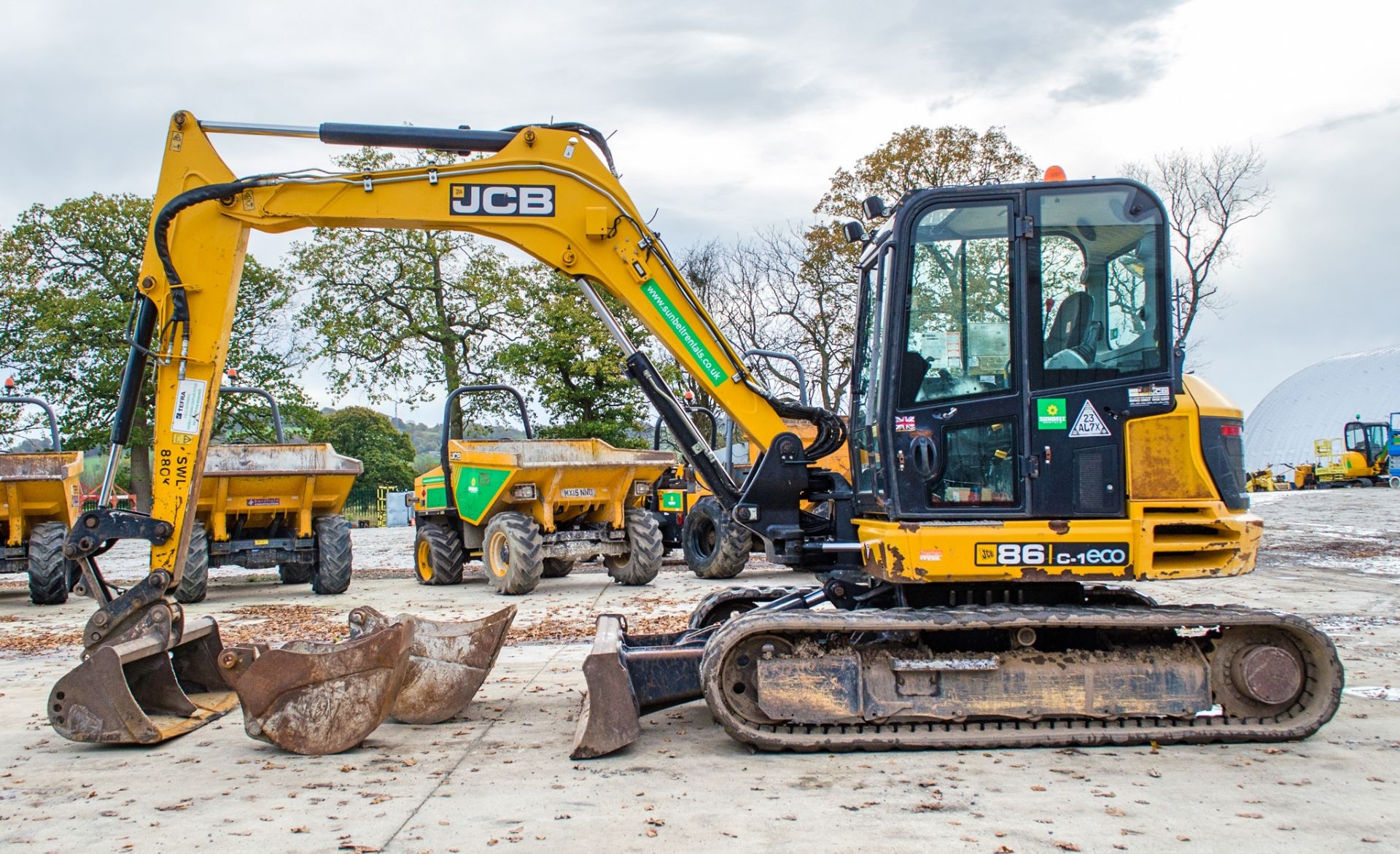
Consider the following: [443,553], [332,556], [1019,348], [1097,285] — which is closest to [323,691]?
[1019,348]

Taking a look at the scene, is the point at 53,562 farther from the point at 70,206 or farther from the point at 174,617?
the point at 70,206

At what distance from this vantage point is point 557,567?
1541 cm

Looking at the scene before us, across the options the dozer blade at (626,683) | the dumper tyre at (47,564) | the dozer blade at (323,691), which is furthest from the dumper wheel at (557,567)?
the dozer blade at (323,691)

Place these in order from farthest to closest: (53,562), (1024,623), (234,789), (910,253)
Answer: (53,562) → (910,253) → (1024,623) → (234,789)

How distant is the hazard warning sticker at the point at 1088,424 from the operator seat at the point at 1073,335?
221 mm

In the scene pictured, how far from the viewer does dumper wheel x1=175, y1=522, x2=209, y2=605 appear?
41.5 ft

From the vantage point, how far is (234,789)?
4.96 m

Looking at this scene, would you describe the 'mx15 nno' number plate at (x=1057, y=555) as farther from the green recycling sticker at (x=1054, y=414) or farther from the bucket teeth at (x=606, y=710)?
the bucket teeth at (x=606, y=710)

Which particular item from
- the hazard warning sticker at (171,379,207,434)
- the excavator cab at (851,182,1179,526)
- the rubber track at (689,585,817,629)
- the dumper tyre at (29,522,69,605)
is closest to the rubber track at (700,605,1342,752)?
the excavator cab at (851,182,1179,526)

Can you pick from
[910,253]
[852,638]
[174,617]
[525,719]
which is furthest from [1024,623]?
[174,617]

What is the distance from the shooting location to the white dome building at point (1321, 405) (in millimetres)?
54688

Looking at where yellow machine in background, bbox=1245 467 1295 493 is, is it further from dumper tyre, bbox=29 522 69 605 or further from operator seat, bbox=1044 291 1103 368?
operator seat, bbox=1044 291 1103 368

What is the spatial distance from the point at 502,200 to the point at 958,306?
2.80m

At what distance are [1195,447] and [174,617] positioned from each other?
5.65 m
